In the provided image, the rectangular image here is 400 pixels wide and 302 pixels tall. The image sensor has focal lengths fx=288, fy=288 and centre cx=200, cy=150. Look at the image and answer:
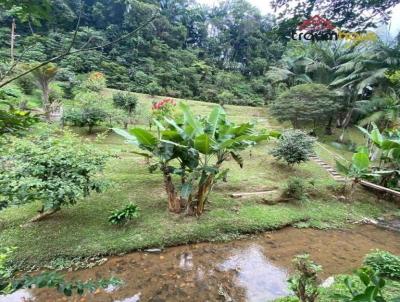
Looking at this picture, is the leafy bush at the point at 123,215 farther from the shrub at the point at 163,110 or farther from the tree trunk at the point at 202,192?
the shrub at the point at 163,110

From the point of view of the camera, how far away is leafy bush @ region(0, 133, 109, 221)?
480 cm

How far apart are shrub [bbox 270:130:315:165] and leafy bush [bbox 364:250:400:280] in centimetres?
446

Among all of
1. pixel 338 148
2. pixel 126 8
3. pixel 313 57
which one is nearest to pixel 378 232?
pixel 338 148

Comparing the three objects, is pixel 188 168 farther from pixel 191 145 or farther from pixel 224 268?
pixel 224 268

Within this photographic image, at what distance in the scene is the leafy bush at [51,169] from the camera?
480cm

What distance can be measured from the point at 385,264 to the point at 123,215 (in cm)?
A: 468

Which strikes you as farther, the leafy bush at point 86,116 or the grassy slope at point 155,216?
the leafy bush at point 86,116

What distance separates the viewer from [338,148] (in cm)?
1395

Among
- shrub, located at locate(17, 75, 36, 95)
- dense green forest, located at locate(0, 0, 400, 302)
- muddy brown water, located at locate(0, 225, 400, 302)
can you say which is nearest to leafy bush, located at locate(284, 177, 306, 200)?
dense green forest, located at locate(0, 0, 400, 302)

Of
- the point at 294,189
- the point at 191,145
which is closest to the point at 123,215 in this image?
the point at 191,145

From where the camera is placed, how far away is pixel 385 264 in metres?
4.77

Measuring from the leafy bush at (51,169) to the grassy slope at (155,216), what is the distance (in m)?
0.57

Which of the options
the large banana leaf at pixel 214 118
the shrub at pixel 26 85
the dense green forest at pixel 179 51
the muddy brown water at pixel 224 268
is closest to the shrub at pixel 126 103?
the shrub at pixel 26 85

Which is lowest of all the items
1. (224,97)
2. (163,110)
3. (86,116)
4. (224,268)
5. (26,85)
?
(224,268)
